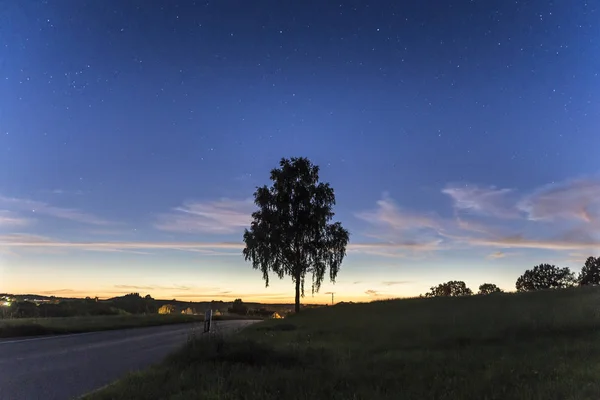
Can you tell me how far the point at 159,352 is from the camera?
1605 centimetres

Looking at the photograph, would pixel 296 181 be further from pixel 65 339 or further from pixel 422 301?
pixel 65 339

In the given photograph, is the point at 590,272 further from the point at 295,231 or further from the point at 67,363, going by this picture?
the point at 67,363

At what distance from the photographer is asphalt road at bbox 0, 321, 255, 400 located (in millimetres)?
9375

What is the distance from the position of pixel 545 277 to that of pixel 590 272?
934cm

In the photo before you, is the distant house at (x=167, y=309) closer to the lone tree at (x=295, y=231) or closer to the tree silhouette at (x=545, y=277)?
the lone tree at (x=295, y=231)

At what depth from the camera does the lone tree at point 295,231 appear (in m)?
44.4

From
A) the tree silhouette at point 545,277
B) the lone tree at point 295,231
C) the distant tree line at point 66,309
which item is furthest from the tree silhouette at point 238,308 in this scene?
the tree silhouette at point 545,277

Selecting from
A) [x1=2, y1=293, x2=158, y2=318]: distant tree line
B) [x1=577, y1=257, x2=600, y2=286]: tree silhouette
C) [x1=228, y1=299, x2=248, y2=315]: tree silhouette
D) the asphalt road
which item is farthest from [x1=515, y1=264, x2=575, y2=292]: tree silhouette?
the asphalt road

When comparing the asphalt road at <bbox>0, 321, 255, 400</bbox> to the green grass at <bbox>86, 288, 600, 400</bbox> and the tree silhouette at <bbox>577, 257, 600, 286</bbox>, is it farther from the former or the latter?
the tree silhouette at <bbox>577, 257, 600, 286</bbox>

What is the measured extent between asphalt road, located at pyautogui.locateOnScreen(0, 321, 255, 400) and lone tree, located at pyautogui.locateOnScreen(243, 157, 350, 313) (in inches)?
940

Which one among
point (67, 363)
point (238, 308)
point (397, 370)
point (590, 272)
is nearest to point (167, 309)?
point (238, 308)

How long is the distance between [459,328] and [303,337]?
20.7ft

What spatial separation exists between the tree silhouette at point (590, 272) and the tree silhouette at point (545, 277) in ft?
15.9

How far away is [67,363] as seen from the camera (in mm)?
12992
